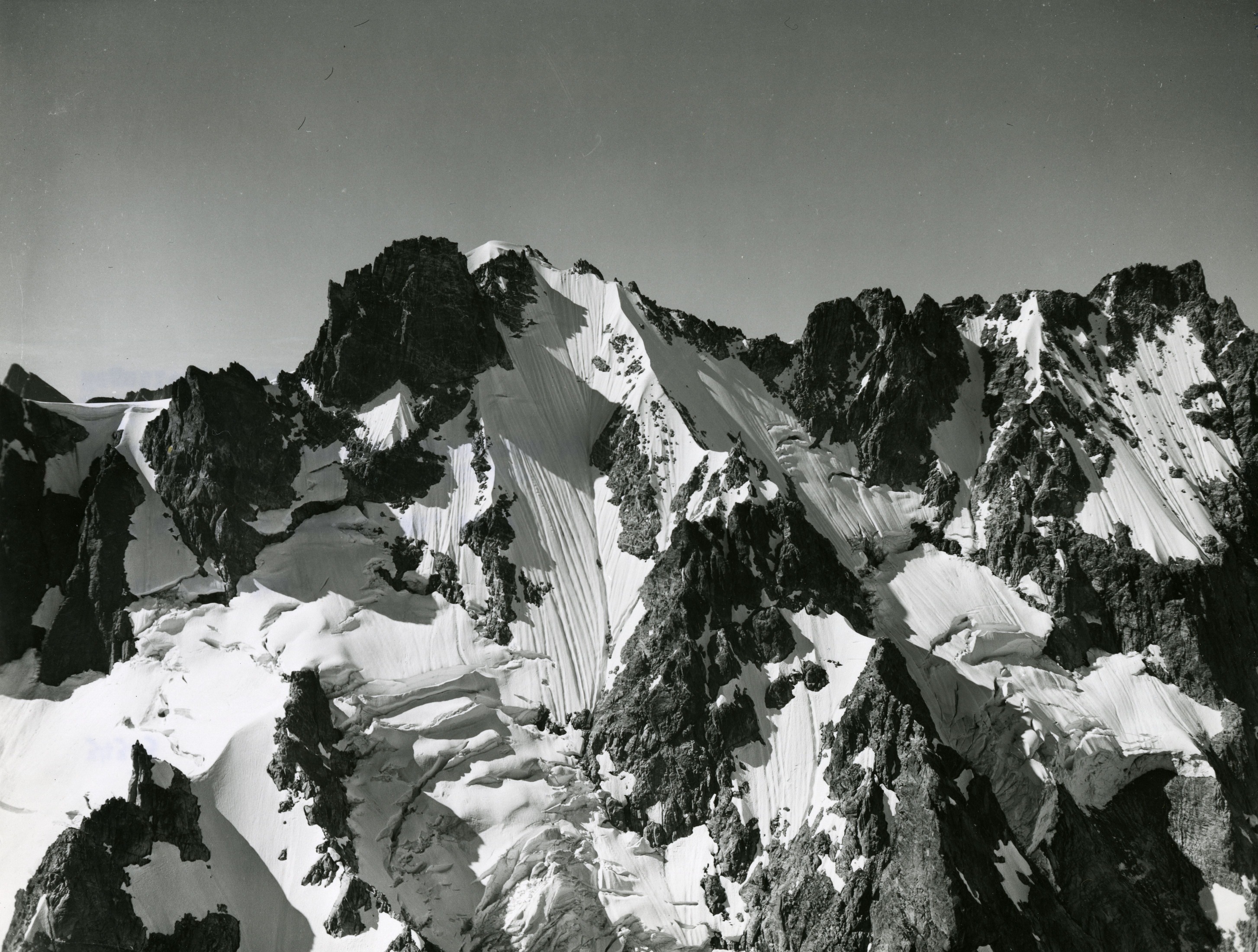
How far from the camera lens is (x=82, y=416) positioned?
116 m

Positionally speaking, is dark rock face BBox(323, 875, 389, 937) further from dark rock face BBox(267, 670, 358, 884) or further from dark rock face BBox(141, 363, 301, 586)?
dark rock face BBox(141, 363, 301, 586)

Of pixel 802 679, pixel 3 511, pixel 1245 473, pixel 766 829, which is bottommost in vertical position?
pixel 766 829

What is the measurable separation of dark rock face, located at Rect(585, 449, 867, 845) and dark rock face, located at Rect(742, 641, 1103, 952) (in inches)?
421

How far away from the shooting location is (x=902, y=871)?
276 feet

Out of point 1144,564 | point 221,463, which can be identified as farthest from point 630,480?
point 1144,564

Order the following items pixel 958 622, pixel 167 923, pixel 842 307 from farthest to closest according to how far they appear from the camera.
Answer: pixel 842 307
pixel 958 622
pixel 167 923

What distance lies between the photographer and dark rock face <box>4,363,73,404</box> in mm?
116688

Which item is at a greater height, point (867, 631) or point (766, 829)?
point (867, 631)

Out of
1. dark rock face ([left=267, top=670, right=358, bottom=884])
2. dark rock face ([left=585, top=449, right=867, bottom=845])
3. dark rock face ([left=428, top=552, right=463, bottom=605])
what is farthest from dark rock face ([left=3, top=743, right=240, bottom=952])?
dark rock face ([left=585, top=449, right=867, bottom=845])

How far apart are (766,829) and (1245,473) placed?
87.8 metres

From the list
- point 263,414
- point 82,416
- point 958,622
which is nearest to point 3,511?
point 82,416

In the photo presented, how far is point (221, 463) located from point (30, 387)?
30.7 m

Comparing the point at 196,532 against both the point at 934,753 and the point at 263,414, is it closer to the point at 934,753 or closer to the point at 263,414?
the point at 263,414

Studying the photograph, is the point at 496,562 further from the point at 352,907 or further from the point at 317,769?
the point at 352,907
